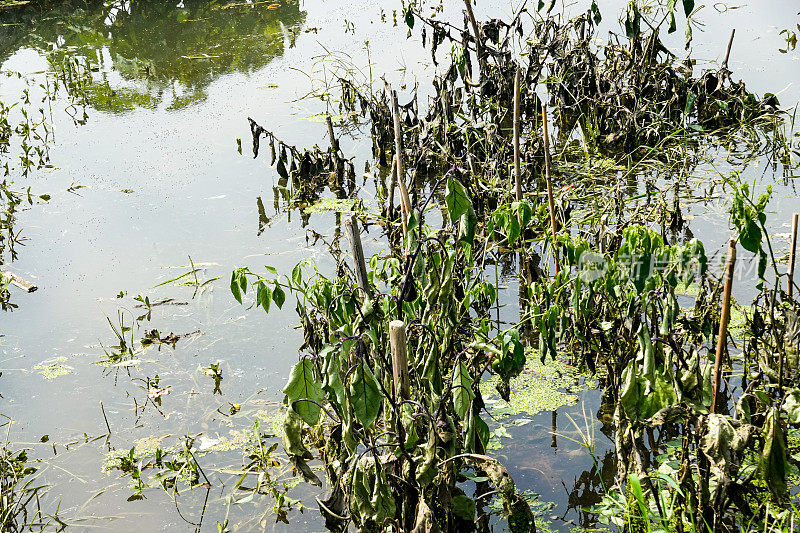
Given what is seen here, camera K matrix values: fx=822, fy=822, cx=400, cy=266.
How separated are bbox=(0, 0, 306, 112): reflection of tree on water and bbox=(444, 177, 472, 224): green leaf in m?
5.42

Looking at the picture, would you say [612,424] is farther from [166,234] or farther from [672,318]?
[166,234]

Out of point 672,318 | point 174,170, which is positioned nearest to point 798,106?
point 672,318

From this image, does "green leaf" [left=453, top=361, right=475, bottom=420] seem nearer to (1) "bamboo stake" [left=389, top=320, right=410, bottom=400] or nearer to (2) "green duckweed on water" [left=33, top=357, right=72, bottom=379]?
(1) "bamboo stake" [left=389, top=320, right=410, bottom=400]

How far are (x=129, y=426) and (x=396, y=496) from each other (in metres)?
1.52

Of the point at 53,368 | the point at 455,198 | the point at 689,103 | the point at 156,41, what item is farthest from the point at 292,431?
the point at 156,41

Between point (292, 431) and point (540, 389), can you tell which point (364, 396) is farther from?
point (540, 389)

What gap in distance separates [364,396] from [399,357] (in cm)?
31

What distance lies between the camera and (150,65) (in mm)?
8172

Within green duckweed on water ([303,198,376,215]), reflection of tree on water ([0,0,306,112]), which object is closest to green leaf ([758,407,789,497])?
green duckweed on water ([303,198,376,215])

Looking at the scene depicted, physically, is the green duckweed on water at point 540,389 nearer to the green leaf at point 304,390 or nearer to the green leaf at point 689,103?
the green leaf at point 304,390

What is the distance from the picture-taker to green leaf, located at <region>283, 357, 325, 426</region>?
2109mm

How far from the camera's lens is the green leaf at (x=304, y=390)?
2.11 m

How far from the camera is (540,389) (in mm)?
3303

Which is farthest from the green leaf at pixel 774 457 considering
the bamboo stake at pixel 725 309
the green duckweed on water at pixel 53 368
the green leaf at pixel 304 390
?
the green duckweed on water at pixel 53 368
